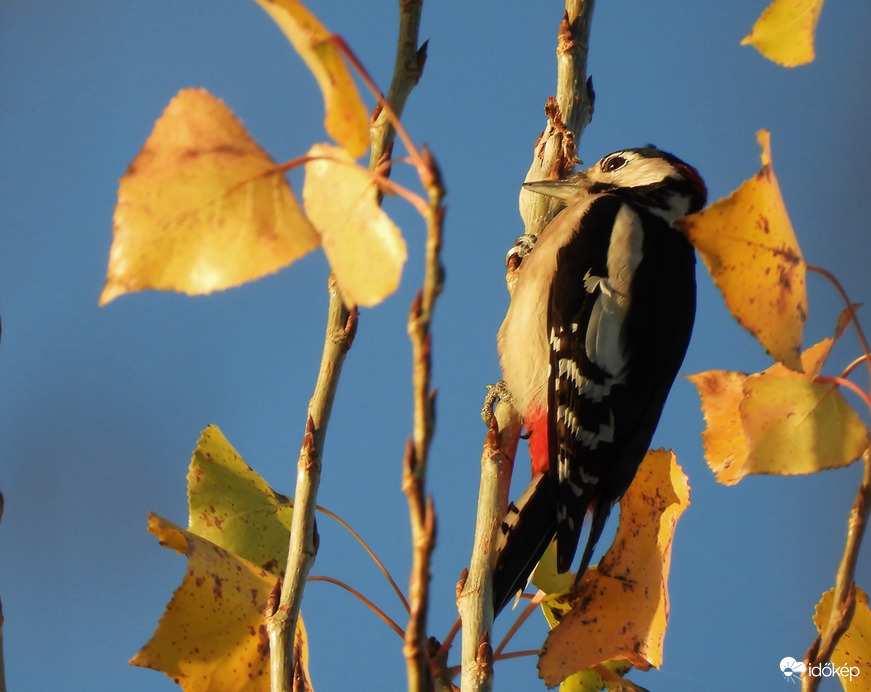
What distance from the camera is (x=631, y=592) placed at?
120 centimetres

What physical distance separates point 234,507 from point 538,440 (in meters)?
0.89

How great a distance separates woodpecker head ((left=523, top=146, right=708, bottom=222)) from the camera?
2.29 meters

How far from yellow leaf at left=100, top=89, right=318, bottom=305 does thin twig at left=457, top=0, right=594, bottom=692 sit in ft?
1.96

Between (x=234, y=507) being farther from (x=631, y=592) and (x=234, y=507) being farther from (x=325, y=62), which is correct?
(x=325, y=62)

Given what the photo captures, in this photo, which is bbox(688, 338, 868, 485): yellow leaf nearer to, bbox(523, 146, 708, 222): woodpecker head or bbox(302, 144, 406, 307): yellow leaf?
bbox(302, 144, 406, 307): yellow leaf

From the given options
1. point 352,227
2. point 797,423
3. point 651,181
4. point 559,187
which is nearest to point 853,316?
point 797,423

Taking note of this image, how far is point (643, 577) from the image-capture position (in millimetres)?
1205

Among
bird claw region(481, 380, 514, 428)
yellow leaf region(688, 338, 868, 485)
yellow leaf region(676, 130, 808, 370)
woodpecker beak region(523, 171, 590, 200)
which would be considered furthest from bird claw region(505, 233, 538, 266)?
yellow leaf region(676, 130, 808, 370)

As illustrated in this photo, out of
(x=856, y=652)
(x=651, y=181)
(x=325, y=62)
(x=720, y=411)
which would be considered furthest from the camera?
(x=651, y=181)

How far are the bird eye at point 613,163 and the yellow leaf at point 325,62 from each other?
76.4 inches

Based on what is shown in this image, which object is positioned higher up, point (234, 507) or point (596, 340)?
point (596, 340)

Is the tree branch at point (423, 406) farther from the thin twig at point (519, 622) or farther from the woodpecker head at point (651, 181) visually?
the woodpecker head at point (651, 181)

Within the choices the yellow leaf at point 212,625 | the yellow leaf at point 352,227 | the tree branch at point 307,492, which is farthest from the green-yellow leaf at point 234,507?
the yellow leaf at point 352,227

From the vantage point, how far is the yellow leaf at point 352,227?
524 millimetres
